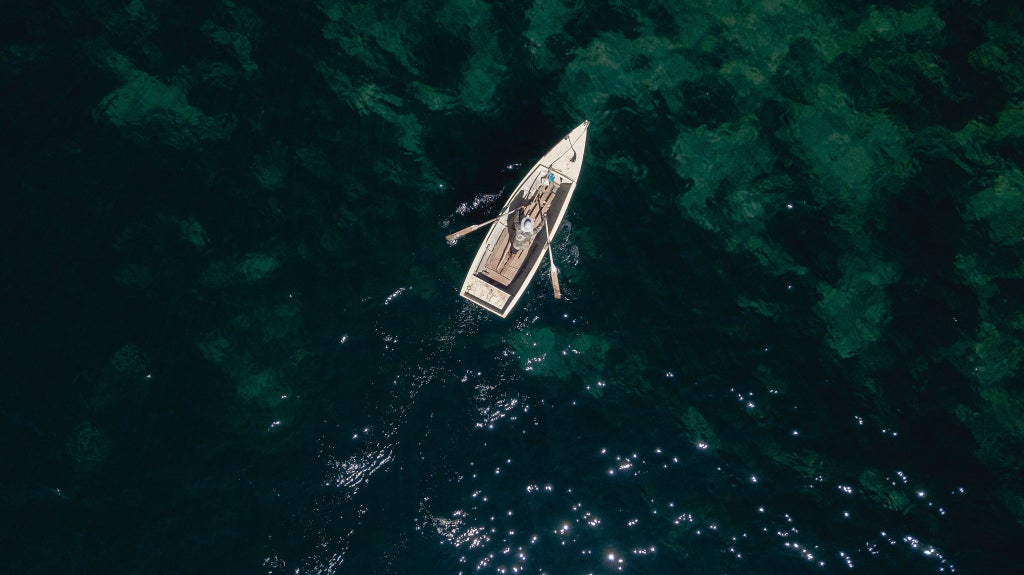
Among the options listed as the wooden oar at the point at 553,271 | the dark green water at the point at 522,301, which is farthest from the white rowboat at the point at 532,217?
the dark green water at the point at 522,301

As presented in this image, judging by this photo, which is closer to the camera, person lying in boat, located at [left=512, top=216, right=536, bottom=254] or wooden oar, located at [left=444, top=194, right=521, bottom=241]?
person lying in boat, located at [left=512, top=216, right=536, bottom=254]

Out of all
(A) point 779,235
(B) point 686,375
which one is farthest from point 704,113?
(B) point 686,375

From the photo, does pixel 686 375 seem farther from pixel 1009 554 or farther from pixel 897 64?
pixel 897 64

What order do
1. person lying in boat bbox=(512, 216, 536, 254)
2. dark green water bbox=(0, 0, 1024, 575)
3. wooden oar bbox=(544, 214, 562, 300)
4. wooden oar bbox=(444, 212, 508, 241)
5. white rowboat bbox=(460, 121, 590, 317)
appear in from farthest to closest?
1. white rowboat bbox=(460, 121, 590, 317)
2. wooden oar bbox=(544, 214, 562, 300)
3. wooden oar bbox=(444, 212, 508, 241)
4. dark green water bbox=(0, 0, 1024, 575)
5. person lying in boat bbox=(512, 216, 536, 254)

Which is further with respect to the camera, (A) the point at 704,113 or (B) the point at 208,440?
(A) the point at 704,113

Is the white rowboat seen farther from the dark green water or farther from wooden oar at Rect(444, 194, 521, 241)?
the dark green water

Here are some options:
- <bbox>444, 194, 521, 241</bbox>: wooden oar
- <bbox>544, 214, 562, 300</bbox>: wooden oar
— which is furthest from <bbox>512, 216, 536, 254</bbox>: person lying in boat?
<bbox>444, 194, 521, 241</bbox>: wooden oar

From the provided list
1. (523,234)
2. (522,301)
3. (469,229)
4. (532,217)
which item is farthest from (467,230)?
(522,301)
